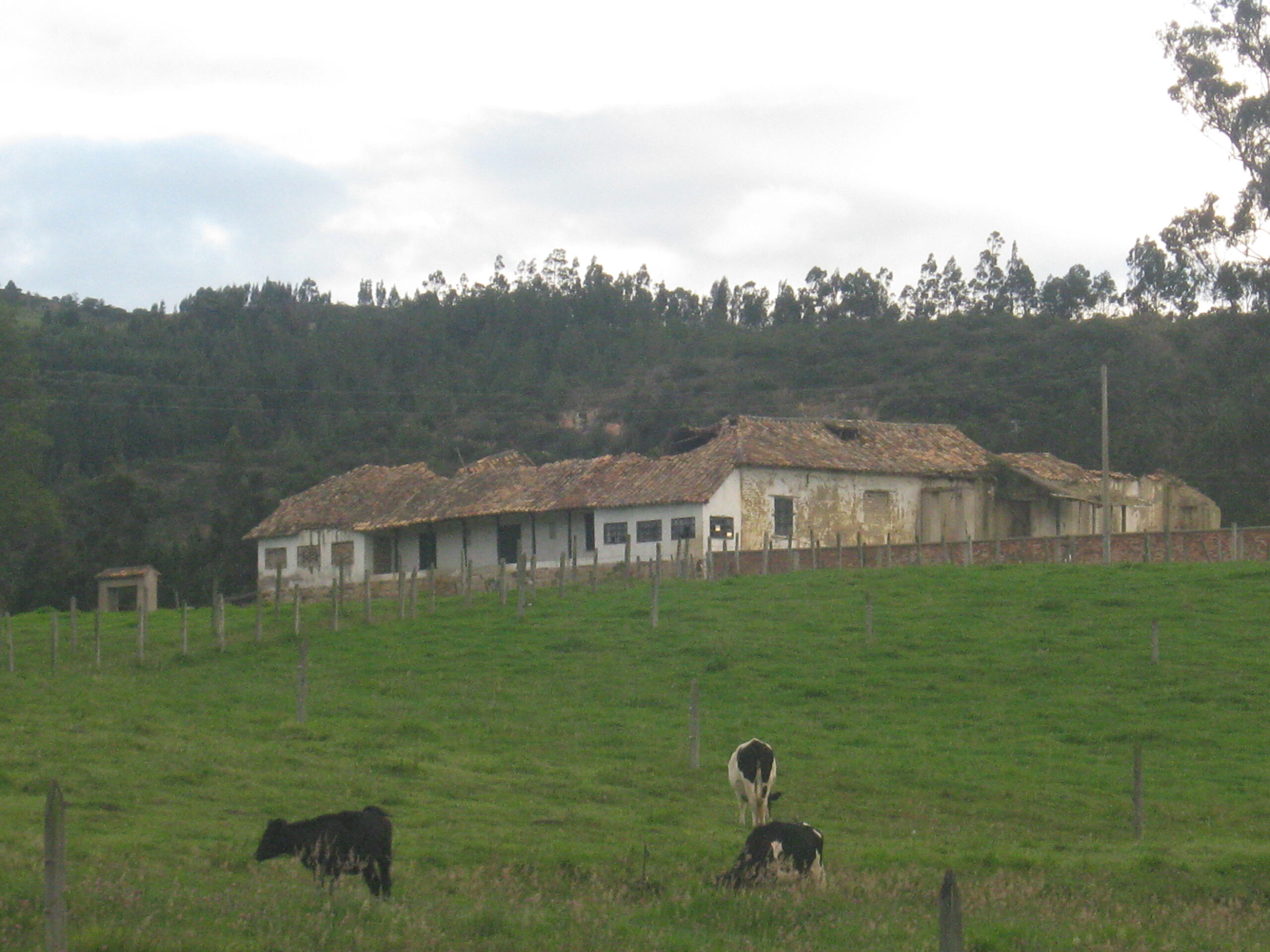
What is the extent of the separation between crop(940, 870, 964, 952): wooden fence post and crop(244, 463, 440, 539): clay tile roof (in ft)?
186

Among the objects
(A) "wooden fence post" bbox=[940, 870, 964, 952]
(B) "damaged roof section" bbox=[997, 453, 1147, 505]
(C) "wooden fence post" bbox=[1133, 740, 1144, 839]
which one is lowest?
(C) "wooden fence post" bbox=[1133, 740, 1144, 839]

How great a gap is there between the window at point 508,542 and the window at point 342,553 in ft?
23.3

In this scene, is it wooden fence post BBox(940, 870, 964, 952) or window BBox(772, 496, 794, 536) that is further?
window BBox(772, 496, 794, 536)

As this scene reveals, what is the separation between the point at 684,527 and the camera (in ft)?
178

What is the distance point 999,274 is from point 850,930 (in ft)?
396

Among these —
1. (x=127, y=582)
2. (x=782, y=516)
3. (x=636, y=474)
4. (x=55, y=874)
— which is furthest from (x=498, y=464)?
(x=55, y=874)

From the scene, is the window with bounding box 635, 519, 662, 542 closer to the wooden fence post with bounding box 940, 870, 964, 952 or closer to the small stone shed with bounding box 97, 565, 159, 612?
the small stone shed with bounding box 97, 565, 159, 612

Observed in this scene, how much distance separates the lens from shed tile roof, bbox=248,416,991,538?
55969mm

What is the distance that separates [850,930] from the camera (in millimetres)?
12516

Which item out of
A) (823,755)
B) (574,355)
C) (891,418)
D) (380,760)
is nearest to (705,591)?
(823,755)

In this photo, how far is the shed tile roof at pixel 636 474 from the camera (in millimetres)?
55969

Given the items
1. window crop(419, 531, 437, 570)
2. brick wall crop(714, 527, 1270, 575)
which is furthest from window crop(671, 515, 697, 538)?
window crop(419, 531, 437, 570)

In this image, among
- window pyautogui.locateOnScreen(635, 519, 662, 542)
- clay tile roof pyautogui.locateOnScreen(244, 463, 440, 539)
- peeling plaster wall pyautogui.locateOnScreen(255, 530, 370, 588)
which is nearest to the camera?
window pyautogui.locateOnScreen(635, 519, 662, 542)

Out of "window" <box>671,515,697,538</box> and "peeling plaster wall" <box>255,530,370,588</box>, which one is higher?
"window" <box>671,515,697,538</box>
